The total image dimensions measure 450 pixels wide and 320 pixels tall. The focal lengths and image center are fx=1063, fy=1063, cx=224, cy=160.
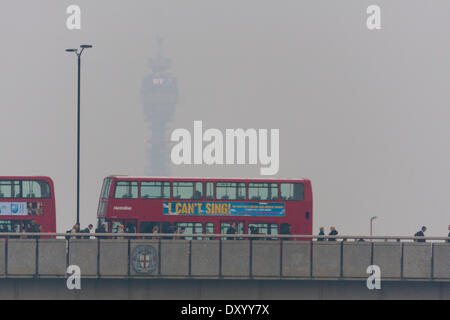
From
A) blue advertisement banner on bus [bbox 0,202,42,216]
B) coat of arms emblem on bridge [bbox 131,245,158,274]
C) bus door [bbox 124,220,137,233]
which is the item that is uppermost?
blue advertisement banner on bus [bbox 0,202,42,216]

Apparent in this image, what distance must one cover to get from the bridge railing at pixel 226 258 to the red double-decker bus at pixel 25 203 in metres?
12.4

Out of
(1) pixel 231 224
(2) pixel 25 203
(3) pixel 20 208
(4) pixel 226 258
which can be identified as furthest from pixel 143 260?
(2) pixel 25 203

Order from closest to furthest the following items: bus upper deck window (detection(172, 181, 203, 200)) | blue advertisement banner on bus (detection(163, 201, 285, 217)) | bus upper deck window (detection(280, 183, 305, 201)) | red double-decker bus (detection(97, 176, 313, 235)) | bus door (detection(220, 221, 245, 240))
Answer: bus door (detection(220, 221, 245, 240))
red double-decker bus (detection(97, 176, 313, 235))
blue advertisement banner on bus (detection(163, 201, 285, 217))
bus upper deck window (detection(172, 181, 203, 200))
bus upper deck window (detection(280, 183, 305, 201))

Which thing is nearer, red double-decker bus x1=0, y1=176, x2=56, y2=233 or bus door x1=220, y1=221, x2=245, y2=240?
bus door x1=220, y1=221, x2=245, y2=240

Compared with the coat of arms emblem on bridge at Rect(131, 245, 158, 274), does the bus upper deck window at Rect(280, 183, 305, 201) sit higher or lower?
higher

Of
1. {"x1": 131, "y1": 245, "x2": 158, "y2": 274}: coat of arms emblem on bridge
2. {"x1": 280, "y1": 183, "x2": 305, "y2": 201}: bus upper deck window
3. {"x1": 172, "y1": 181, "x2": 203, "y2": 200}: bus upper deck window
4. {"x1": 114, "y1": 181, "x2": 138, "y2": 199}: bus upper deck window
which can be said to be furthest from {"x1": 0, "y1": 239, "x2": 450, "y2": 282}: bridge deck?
{"x1": 280, "y1": 183, "x2": 305, "y2": 201}: bus upper deck window

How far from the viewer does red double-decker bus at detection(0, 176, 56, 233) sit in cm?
5284

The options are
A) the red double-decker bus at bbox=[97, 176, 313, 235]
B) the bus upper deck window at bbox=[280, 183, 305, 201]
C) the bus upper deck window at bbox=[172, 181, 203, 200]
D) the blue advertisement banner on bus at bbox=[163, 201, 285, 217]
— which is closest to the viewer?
the red double-decker bus at bbox=[97, 176, 313, 235]

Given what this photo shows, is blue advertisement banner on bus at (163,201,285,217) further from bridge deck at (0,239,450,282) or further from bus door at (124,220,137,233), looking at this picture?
bridge deck at (0,239,450,282)

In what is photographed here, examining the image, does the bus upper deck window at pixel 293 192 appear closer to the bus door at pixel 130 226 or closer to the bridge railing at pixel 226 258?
the bus door at pixel 130 226
